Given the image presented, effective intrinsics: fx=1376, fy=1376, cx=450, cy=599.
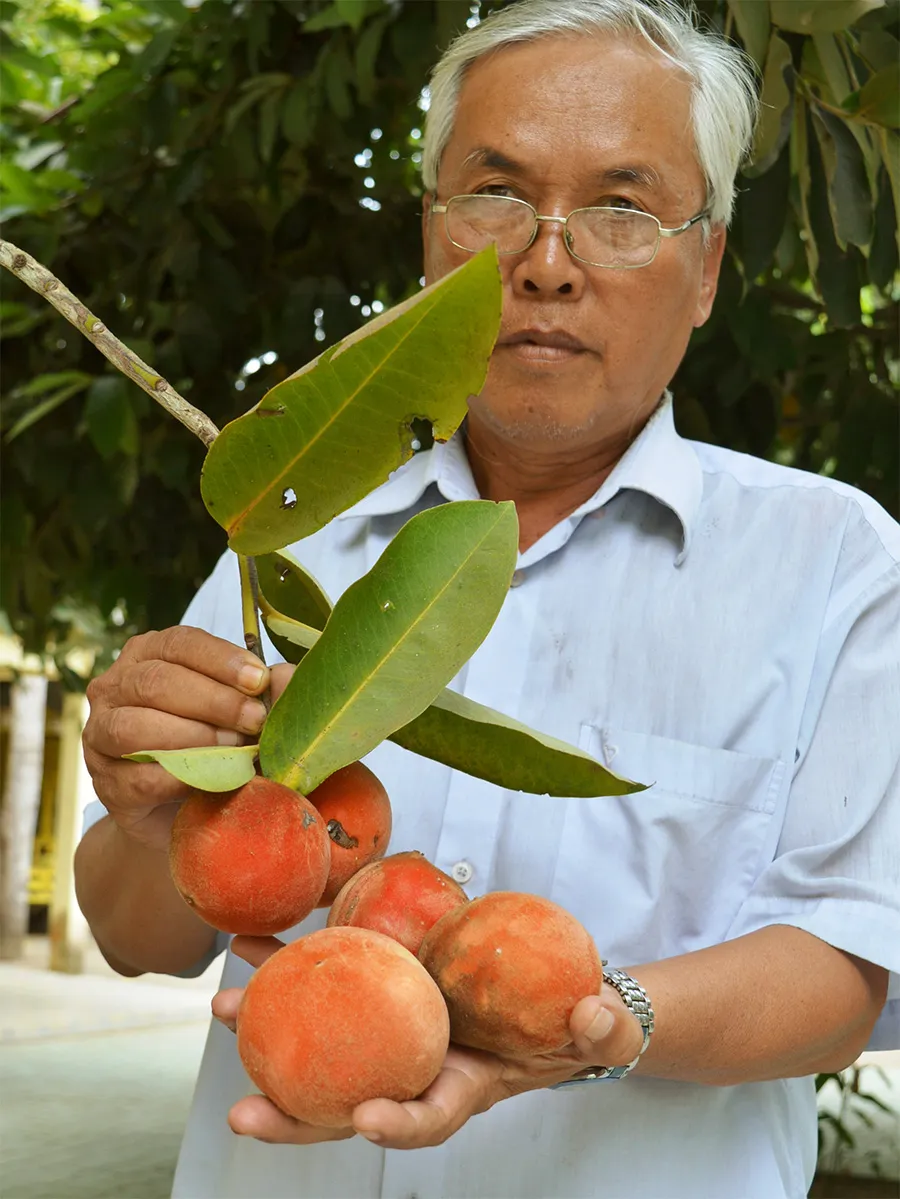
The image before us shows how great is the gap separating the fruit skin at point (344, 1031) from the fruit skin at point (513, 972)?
0.03 metres

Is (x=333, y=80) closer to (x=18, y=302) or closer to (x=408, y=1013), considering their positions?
(x=18, y=302)

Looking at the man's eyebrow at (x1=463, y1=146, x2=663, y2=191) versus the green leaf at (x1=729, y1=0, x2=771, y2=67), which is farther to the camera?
the green leaf at (x1=729, y1=0, x2=771, y2=67)

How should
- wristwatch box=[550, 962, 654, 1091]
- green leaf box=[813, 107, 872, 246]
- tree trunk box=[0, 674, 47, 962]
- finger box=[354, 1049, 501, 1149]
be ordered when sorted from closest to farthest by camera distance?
finger box=[354, 1049, 501, 1149], wristwatch box=[550, 962, 654, 1091], green leaf box=[813, 107, 872, 246], tree trunk box=[0, 674, 47, 962]

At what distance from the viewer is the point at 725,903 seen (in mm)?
1287

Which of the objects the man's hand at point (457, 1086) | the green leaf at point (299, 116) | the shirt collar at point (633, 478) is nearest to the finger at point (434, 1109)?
the man's hand at point (457, 1086)

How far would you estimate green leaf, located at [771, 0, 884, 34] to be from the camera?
1622 mm

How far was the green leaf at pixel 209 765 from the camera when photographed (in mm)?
738

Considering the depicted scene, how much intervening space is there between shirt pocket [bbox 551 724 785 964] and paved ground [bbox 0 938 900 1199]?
2.65 meters

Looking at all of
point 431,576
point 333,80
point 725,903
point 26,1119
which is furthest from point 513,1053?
point 26,1119

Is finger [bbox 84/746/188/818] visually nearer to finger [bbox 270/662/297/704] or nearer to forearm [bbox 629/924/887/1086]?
finger [bbox 270/662/297/704]

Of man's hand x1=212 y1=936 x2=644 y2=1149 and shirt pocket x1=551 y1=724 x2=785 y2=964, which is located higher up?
man's hand x1=212 y1=936 x2=644 y2=1149

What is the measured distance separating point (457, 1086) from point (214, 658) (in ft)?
0.96

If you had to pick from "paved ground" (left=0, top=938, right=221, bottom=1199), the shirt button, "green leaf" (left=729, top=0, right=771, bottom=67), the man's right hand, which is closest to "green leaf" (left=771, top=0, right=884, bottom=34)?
"green leaf" (left=729, top=0, right=771, bottom=67)

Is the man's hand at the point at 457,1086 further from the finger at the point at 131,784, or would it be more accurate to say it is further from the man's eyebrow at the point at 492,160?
the man's eyebrow at the point at 492,160
